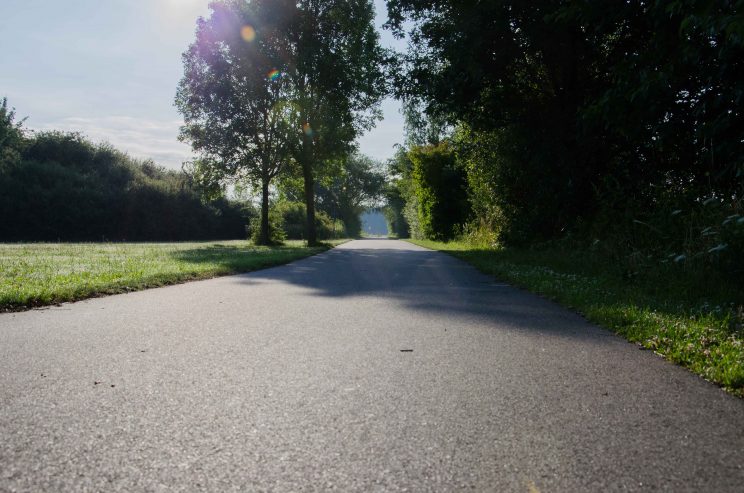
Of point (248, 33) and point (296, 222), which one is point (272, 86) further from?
point (296, 222)

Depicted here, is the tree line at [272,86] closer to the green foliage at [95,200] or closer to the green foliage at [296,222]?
the green foliage at [95,200]

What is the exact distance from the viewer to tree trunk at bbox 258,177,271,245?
1106 inches

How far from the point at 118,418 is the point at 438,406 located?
1.66m

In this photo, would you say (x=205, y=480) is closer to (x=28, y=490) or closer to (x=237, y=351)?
(x=28, y=490)

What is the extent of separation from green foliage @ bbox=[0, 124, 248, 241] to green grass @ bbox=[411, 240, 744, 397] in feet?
102

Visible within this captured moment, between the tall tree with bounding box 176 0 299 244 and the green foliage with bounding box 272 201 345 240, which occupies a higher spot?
the tall tree with bounding box 176 0 299 244

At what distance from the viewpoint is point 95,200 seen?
34.9 meters

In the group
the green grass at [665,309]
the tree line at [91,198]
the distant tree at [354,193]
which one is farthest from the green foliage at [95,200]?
the distant tree at [354,193]

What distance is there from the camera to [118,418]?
2490 millimetres

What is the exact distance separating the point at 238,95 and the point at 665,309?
2534 centimetres

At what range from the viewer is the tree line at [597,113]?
755cm

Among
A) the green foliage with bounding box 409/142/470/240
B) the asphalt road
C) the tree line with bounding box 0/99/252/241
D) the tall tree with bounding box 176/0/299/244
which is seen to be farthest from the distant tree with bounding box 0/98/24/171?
the asphalt road

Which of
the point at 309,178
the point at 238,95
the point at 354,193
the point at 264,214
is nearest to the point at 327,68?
the point at 238,95

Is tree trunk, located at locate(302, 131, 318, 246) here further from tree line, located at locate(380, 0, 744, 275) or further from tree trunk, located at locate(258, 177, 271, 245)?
tree line, located at locate(380, 0, 744, 275)
